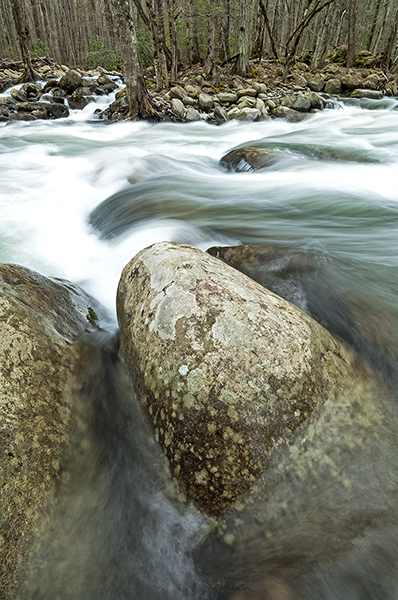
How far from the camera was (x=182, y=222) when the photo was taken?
429 cm

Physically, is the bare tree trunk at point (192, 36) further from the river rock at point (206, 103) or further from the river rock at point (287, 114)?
the river rock at point (287, 114)

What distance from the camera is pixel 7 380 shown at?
168cm

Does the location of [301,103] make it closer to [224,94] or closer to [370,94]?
[224,94]

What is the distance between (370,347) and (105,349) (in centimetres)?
177

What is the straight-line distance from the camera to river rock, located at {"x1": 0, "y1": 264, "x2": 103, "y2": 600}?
1.44 meters

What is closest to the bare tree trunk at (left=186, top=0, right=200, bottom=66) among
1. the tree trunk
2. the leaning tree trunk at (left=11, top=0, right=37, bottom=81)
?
the tree trunk

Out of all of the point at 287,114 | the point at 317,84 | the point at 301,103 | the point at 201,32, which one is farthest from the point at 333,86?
the point at 201,32

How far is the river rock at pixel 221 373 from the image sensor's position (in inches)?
62.9

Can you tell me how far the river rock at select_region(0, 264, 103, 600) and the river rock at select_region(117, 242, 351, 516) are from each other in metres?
0.47

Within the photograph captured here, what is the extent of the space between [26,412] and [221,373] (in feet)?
3.14

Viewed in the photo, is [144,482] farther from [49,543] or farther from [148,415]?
[49,543]

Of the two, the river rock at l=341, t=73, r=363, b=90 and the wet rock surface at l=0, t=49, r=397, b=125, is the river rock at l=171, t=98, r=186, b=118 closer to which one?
the wet rock surface at l=0, t=49, r=397, b=125

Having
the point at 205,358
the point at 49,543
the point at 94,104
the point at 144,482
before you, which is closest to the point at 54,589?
the point at 49,543

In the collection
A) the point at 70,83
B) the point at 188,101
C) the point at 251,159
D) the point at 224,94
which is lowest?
the point at 251,159
